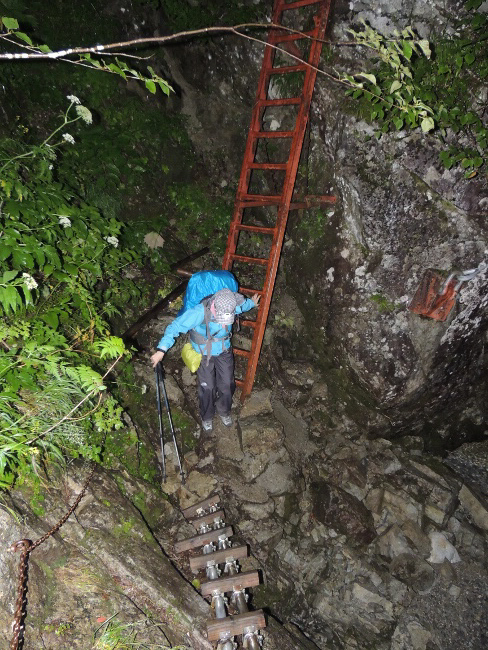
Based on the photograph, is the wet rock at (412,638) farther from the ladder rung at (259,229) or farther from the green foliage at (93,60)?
the green foliage at (93,60)

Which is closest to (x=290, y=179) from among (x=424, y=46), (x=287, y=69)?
(x=287, y=69)

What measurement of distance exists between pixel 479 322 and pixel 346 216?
8.64 ft

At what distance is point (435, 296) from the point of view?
18.6 feet

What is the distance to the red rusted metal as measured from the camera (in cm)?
559

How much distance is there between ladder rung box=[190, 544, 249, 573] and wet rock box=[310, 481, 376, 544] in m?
2.47

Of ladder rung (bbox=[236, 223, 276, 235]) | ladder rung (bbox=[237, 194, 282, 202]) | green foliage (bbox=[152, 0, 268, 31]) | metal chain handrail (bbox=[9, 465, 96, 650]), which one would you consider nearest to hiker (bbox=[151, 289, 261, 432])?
ladder rung (bbox=[236, 223, 276, 235])

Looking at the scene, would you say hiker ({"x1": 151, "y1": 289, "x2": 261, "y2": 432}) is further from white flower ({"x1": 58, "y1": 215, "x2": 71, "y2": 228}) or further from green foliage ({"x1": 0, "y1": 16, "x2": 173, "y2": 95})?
green foliage ({"x1": 0, "y1": 16, "x2": 173, "y2": 95})

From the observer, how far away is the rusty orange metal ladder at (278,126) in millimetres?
5750

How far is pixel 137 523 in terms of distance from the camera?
4.00 meters

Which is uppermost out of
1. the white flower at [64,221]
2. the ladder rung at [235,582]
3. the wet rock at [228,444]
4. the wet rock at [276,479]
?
the white flower at [64,221]

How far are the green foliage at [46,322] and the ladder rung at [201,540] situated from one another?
152 cm

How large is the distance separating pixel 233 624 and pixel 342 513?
3.35 meters

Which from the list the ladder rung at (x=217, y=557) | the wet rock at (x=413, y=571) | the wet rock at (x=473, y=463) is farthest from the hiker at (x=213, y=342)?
the wet rock at (x=473, y=463)

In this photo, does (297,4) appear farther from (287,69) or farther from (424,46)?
(424,46)
